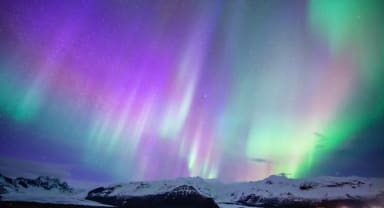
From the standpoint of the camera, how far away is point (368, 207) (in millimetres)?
196875

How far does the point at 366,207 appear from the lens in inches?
7844

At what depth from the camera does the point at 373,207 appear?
188 meters

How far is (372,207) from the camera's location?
18800 centimetres

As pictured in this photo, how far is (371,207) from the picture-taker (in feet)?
619

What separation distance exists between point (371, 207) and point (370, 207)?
7.91 ft

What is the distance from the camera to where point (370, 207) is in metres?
Result: 191

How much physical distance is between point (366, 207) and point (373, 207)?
12378 mm

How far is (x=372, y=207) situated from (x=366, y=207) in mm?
11914

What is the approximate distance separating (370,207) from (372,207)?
3012mm

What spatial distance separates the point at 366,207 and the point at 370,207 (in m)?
8.91

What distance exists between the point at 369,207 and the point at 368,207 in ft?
9.74

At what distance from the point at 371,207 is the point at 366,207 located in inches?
446
